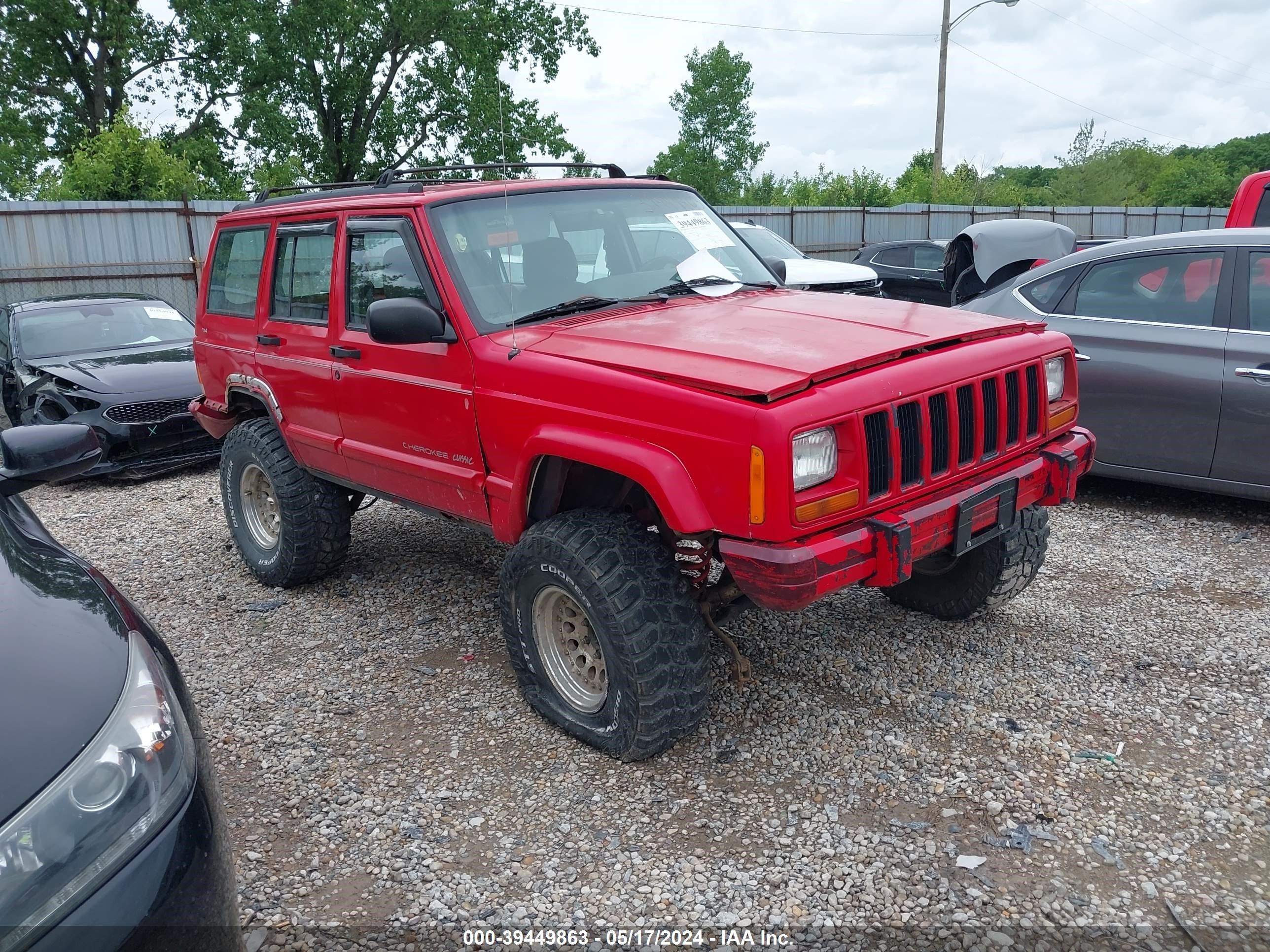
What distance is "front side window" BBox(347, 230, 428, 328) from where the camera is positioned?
4.00 m

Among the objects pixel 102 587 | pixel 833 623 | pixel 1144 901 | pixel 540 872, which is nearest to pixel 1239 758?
pixel 1144 901

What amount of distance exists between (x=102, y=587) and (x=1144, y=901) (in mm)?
2965

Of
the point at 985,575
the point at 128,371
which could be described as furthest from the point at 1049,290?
the point at 128,371

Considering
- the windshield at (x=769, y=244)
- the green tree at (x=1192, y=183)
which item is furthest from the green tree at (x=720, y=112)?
the windshield at (x=769, y=244)

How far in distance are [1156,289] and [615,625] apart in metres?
4.53

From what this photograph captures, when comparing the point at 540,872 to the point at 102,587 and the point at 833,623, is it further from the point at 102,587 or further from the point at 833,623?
the point at 833,623

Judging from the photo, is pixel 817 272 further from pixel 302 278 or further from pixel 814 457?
pixel 814 457

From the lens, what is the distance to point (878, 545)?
2955 millimetres

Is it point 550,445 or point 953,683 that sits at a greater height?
point 550,445

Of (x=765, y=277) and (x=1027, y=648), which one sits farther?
(x=765, y=277)

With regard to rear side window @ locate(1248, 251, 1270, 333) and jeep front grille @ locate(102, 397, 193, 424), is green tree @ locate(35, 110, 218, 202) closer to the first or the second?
jeep front grille @ locate(102, 397, 193, 424)

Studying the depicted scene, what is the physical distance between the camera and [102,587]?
247 centimetres

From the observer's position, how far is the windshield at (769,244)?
34.0ft

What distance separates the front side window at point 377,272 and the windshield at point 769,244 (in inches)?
252
